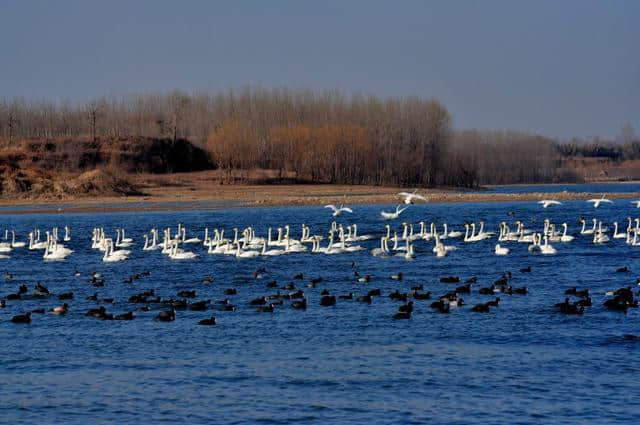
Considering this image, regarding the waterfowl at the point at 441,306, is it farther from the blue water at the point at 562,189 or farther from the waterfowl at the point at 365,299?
the blue water at the point at 562,189

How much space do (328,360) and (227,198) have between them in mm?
65805

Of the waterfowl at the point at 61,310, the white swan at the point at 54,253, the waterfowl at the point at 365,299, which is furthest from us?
the white swan at the point at 54,253

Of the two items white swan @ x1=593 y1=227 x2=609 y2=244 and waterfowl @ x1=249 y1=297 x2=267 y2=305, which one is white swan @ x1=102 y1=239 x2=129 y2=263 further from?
white swan @ x1=593 y1=227 x2=609 y2=244

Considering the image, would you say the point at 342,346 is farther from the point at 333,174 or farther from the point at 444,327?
the point at 333,174

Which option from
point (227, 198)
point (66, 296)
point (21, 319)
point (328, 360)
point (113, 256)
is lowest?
point (328, 360)

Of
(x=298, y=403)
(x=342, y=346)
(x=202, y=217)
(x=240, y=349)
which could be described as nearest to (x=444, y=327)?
(x=342, y=346)

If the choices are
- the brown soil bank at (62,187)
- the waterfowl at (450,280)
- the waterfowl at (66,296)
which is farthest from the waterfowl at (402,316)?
the brown soil bank at (62,187)

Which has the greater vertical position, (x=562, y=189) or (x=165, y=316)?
(x=562, y=189)

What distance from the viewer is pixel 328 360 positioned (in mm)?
20828

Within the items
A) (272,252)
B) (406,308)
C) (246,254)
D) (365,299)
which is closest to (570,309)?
(406,308)

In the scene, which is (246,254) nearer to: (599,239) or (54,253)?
(54,253)

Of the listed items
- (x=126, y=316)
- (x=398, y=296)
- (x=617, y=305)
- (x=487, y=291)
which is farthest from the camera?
(x=487, y=291)

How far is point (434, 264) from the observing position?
37000mm

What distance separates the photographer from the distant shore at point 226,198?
252 feet
